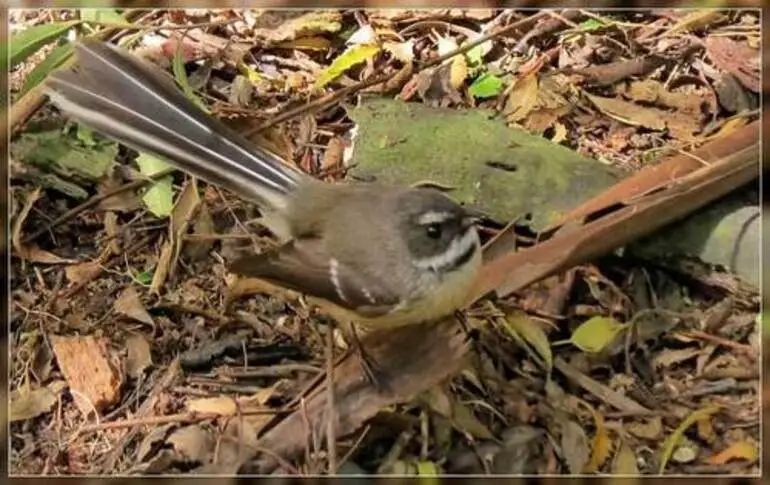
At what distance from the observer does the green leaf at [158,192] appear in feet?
8.30

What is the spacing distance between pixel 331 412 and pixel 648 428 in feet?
1.75

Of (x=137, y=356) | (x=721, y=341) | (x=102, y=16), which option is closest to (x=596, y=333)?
(x=721, y=341)

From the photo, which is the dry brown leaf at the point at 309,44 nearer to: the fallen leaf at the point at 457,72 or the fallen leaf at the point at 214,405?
the fallen leaf at the point at 457,72

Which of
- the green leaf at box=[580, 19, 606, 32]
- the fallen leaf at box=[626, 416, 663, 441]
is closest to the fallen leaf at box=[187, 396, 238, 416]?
the fallen leaf at box=[626, 416, 663, 441]

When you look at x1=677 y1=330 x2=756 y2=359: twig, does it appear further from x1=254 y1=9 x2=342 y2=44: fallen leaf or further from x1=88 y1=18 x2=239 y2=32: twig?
x1=88 y1=18 x2=239 y2=32: twig

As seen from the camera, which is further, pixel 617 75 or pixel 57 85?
pixel 617 75

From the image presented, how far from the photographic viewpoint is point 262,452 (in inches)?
87.1

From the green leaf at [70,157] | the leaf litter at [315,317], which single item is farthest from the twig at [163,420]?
the green leaf at [70,157]

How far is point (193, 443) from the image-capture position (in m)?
2.25

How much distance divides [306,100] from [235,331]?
52 cm

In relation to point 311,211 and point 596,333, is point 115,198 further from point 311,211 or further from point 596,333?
point 596,333

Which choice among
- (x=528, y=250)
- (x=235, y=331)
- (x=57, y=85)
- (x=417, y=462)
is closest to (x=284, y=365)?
(x=235, y=331)

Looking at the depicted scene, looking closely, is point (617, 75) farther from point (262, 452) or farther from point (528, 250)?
point (262, 452)

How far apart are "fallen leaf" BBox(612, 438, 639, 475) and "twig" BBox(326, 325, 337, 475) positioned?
1.53 ft
